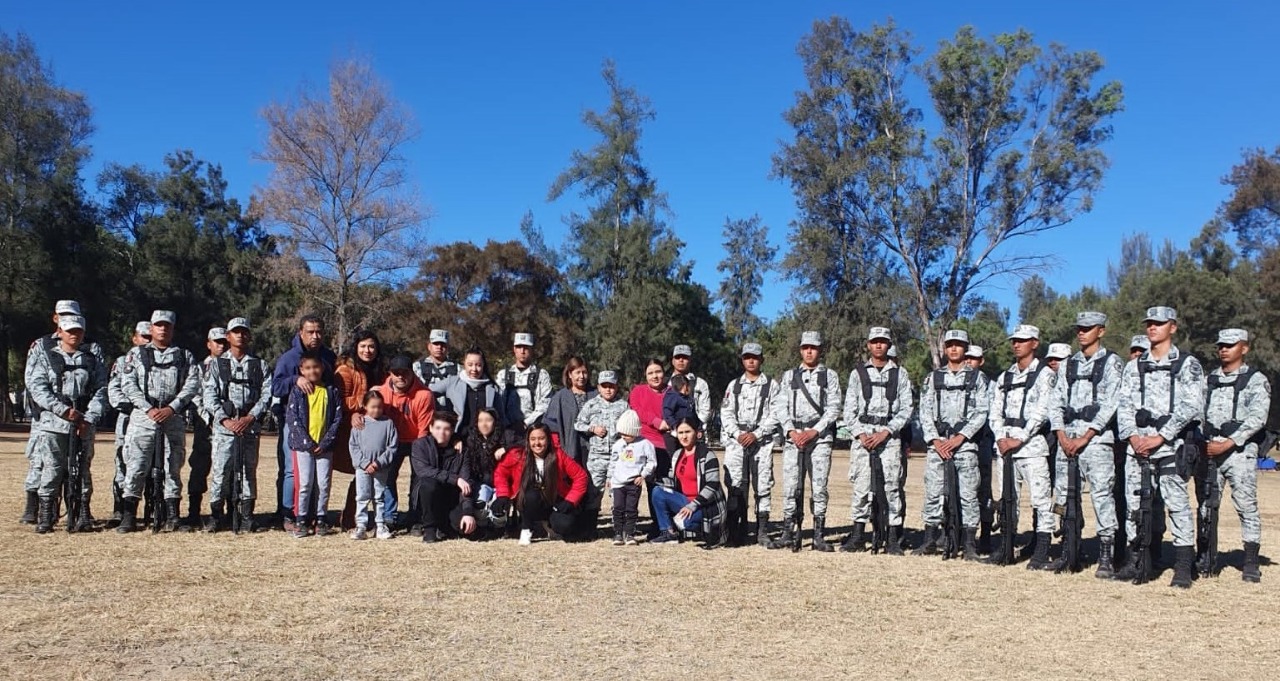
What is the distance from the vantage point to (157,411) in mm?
8664

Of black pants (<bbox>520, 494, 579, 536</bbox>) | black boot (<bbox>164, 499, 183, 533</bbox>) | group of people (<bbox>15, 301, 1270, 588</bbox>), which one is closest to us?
group of people (<bbox>15, 301, 1270, 588</bbox>)

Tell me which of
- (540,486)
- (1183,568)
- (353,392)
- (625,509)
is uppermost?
(353,392)

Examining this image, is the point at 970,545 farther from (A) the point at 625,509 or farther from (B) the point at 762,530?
(A) the point at 625,509

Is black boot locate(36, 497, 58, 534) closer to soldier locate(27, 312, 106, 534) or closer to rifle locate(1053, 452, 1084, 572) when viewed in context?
soldier locate(27, 312, 106, 534)

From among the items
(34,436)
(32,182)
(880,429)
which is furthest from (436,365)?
(32,182)

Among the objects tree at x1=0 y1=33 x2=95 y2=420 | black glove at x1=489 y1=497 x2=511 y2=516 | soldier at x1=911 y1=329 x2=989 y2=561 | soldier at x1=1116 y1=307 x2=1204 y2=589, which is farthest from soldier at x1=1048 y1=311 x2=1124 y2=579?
tree at x1=0 y1=33 x2=95 y2=420

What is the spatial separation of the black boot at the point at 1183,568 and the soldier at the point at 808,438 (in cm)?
291

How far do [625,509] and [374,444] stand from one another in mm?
2568

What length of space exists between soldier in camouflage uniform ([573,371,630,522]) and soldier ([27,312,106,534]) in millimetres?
4740

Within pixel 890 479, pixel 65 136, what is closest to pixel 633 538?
pixel 890 479

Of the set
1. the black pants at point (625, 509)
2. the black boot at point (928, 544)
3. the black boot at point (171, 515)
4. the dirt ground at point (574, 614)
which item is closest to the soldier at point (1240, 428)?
the dirt ground at point (574, 614)

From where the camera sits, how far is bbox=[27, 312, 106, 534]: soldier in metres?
8.63

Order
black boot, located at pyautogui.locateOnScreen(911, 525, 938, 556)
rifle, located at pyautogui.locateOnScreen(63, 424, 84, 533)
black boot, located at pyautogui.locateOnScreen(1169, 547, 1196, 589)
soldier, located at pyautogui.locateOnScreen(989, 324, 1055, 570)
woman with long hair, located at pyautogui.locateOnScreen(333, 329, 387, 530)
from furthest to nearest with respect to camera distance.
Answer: woman with long hair, located at pyautogui.locateOnScreen(333, 329, 387, 530)
rifle, located at pyautogui.locateOnScreen(63, 424, 84, 533)
black boot, located at pyautogui.locateOnScreen(911, 525, 938, 556)
soldier, located at pyautogui.locateOnScreen(989, 324, 1055, 570)
black boot, located at pyautogui.locateOnScreen(1169, 547, 1196, 589)

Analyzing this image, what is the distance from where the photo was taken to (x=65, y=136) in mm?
33094
